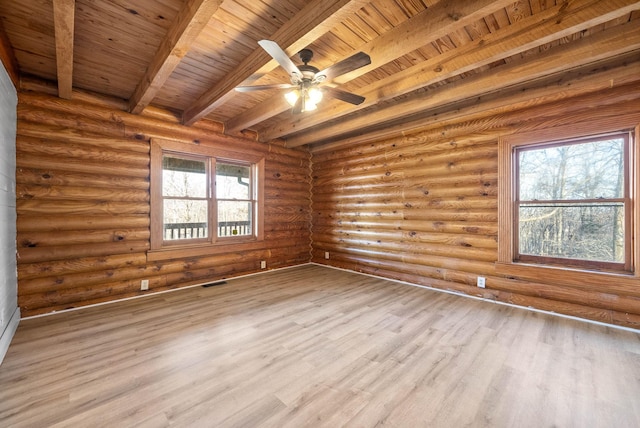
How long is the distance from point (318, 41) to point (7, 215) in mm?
3539

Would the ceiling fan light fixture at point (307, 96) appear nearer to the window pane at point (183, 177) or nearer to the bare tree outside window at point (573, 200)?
the window pane at point (183, 177)

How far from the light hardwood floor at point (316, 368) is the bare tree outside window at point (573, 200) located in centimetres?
91

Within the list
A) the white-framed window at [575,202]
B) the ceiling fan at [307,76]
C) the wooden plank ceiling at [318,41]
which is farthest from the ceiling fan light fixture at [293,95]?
the white-framed window at [575,202]

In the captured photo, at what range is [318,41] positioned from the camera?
2.45 m

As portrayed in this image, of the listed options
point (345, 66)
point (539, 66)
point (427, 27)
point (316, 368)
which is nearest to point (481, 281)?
point (539, 66)

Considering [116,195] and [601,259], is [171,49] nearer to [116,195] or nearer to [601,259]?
[116,195]

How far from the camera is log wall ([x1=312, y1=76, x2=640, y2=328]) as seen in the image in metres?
3.09

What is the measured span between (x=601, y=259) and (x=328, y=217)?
14.2 ft

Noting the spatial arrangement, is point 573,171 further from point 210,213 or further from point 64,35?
point 64,35

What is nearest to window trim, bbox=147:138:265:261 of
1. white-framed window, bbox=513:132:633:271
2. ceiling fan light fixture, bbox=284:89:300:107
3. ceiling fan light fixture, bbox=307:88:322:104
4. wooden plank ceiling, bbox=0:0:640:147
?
wooden plank ceiling, bbox=0:0:640:147

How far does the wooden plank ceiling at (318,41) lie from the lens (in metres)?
1.99

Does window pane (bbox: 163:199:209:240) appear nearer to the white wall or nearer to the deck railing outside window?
the deck railing outside window

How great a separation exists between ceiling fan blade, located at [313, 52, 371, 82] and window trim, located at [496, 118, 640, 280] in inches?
107

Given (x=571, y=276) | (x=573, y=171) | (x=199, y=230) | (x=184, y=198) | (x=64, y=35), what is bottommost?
(x=571, y=276)
